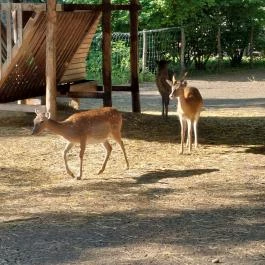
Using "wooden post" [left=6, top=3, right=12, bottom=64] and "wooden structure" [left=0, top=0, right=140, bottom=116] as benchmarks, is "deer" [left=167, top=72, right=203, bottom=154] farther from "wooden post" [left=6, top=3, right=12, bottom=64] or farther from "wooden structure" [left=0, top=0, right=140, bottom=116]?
"wooden post" [left=6, top=3, right=12, bottom=64]

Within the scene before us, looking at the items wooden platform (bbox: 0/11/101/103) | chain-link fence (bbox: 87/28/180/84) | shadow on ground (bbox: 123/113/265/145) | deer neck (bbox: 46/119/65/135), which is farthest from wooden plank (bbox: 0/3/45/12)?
chain-link fence (bbox: 87/28/180/84)

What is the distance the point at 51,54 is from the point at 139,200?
514 centimetres

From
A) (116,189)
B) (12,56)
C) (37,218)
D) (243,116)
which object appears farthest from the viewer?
(243,116)

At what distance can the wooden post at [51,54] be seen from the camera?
11492mm

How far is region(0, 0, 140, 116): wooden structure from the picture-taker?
11586mm

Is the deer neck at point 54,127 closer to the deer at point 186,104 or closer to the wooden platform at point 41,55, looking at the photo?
the deer at point 186,104

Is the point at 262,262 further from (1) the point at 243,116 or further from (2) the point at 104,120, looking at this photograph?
(1) the point at 243,116

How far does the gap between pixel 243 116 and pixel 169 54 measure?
11.8m

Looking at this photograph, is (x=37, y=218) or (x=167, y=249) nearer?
(x=167, y=249)

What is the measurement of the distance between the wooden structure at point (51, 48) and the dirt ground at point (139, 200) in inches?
35.0

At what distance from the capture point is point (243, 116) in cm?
1420

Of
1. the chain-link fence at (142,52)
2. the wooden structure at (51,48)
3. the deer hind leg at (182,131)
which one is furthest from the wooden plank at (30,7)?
the chain-link fence at (142,52)

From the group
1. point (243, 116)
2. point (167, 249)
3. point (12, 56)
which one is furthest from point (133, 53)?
point (167, 249)

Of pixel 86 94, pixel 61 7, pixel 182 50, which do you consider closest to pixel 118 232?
pixel 61 7
